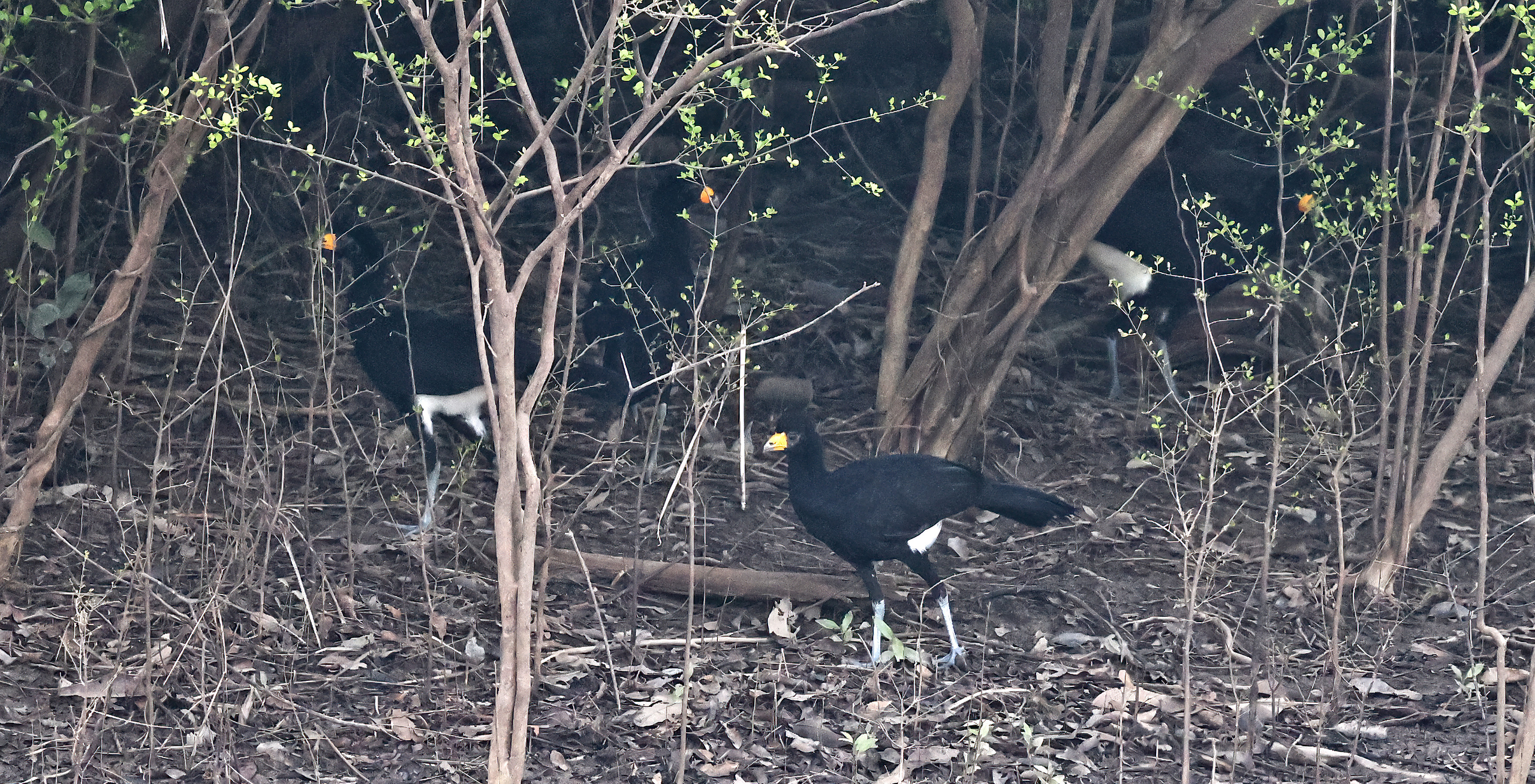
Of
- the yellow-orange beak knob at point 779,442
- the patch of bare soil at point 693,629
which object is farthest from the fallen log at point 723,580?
the yellow-orange beak knob at point 779,442

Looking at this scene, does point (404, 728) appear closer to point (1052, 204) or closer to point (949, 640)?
point (949, 640)

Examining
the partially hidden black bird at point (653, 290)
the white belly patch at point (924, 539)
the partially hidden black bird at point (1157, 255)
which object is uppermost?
the partially hidden black bird at point (1157, 255)

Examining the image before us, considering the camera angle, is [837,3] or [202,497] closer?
[202,497]

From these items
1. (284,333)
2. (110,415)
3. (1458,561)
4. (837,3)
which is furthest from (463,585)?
(1458,561)

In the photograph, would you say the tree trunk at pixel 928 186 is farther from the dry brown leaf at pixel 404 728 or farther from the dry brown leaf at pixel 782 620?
the dry brown leaf at pixel 404 728

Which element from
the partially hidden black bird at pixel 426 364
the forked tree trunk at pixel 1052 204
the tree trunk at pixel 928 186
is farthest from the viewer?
Answer: the partially hidden black bird at pixel 426 364

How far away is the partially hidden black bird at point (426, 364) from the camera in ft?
20.5

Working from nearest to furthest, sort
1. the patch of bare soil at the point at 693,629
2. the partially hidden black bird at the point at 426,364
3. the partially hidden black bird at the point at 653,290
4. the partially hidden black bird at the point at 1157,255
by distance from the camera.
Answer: the patch of bare soil at the point at 693,629
the partially hidden black bird at the point at 426,364
the partially hidden black bird at the point at 653,290
the partially hidden black bird at the point at 1157,255

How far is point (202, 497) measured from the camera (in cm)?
608

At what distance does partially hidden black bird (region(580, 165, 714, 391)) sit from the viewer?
22.3ft

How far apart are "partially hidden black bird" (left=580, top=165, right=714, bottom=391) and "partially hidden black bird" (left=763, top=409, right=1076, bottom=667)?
5.03ft

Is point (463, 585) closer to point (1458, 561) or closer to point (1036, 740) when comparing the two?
point (1036, 740)

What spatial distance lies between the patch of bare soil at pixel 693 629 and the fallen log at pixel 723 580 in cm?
4

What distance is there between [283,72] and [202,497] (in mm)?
1936
